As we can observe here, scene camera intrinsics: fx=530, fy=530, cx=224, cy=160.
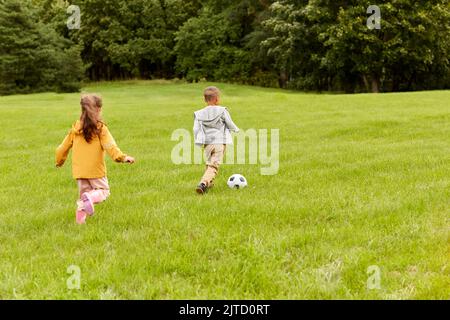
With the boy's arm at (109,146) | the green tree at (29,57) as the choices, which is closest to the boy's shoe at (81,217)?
the boy's arm at (109,146)

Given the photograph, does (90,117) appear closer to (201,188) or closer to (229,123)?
(201,188)

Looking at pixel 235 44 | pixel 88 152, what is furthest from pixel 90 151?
pixel 235 44

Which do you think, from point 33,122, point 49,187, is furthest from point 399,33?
point 49,187

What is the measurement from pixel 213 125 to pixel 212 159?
22.2 inches

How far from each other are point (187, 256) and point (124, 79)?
213ft

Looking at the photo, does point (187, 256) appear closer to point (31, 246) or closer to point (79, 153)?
A: point (31, 246)

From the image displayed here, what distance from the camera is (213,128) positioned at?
28.6 ft

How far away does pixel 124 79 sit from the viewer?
68000 mm

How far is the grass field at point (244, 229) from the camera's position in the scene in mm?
4555

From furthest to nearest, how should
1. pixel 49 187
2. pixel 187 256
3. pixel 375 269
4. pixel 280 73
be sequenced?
pixel 280 73 < pixel 49 187 < pixel 187 256 < pixel 375 269

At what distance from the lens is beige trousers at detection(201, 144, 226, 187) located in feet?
27.7

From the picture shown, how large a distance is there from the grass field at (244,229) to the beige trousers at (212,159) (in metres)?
0.26

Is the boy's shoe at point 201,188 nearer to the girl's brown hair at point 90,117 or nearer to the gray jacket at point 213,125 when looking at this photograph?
the gray jacket at point 213,125

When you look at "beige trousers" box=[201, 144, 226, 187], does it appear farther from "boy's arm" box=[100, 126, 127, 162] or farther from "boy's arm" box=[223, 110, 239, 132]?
"boy's arm" box=[100, 126, 127, 162]
